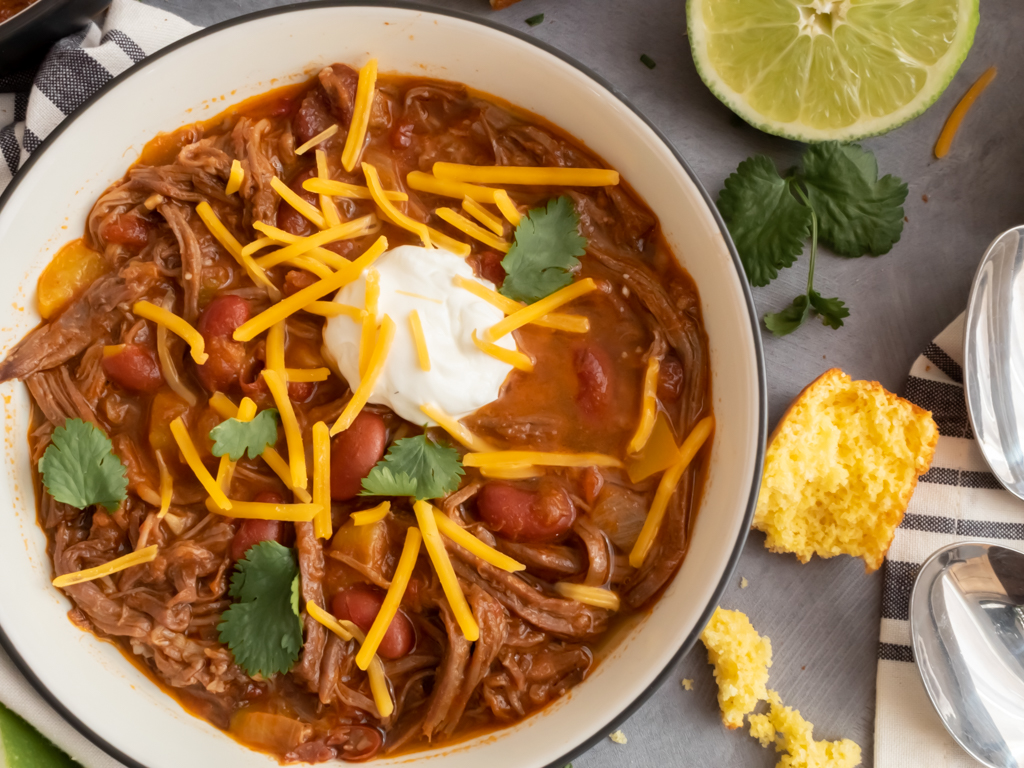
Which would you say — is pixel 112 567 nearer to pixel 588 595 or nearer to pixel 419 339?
pixel 419 339

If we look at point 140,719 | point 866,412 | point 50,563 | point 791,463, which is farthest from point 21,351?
point 866,412

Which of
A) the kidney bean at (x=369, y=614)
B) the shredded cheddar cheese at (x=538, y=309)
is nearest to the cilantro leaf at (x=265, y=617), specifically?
the kidney bean at (x=369, y=614)

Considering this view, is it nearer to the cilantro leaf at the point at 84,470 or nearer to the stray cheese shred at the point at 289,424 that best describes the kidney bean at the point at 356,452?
the stray cheese shred at the point at 289,424

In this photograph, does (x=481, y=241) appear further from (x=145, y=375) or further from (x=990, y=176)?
(x=990, y=176)

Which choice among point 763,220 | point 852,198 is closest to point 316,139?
point 763,220

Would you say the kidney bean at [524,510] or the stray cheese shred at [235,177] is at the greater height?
the stray cheese shred at [235,177]
